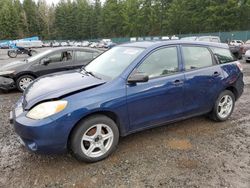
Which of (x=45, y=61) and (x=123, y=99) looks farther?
(x=45, y=61)

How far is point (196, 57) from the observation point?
4.72 meters

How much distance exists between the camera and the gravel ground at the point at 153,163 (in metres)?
3.25

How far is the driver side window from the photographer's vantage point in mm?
4094

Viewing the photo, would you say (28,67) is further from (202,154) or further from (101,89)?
(202,154)

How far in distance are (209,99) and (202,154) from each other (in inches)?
50.5

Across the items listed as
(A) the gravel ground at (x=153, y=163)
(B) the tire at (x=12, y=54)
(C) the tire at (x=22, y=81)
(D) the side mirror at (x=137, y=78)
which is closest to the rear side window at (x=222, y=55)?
(A) the gravel ground at (x=153, y=163)

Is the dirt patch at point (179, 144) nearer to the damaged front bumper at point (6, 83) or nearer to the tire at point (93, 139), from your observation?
the tire at point (93, 139)

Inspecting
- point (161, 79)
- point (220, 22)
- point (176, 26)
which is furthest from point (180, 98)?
point (176, 26)

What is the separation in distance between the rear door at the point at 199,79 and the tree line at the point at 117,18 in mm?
49009

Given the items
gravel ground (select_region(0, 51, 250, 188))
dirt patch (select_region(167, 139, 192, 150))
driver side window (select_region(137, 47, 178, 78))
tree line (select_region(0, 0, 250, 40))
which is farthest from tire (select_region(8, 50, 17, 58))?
tree line (select_region(0, 0, 250, 40))

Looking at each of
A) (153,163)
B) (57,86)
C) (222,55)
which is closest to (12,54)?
(57,86)

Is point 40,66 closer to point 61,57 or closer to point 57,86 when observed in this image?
point 61,57

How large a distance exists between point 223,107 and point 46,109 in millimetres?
3497

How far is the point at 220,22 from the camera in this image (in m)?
50.0
